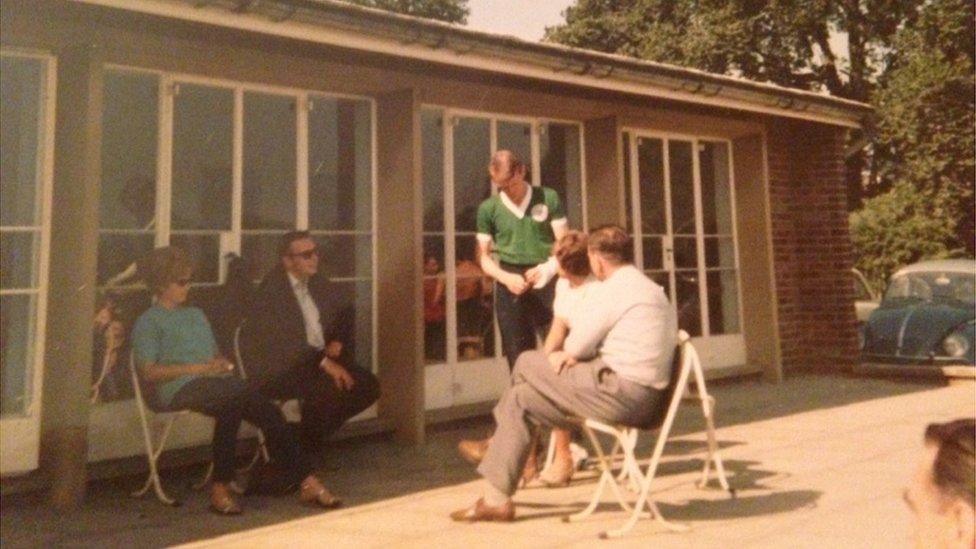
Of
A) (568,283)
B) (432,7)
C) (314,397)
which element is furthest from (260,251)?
(432,7)

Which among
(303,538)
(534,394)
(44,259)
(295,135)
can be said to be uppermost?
(295,135)

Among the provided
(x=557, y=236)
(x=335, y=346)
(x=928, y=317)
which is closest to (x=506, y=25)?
(x=557, y=236)

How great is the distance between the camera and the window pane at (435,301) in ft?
24.1

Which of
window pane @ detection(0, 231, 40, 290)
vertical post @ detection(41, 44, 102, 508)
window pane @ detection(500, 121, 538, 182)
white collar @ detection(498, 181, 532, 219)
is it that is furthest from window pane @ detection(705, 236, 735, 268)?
window pane @ detection(0, 231, 40, 290)

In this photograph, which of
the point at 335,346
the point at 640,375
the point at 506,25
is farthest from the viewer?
the point at 506,25

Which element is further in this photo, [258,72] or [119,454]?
[258,72]

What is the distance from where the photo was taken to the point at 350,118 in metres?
7.13

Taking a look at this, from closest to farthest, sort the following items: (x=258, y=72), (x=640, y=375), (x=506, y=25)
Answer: (x=640, y=375) → (x=258, y=72) → (x=506, y=25)

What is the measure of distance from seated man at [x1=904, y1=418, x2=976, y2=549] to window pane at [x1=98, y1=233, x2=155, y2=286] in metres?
4.92

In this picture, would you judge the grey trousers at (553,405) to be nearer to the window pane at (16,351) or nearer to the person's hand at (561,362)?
the person's hand at (561,362)

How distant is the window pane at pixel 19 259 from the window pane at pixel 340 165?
6.41ft

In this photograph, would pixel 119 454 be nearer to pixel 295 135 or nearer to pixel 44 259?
pixel 44 259

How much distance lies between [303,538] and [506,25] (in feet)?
14.4

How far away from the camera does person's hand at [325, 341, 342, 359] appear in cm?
573
